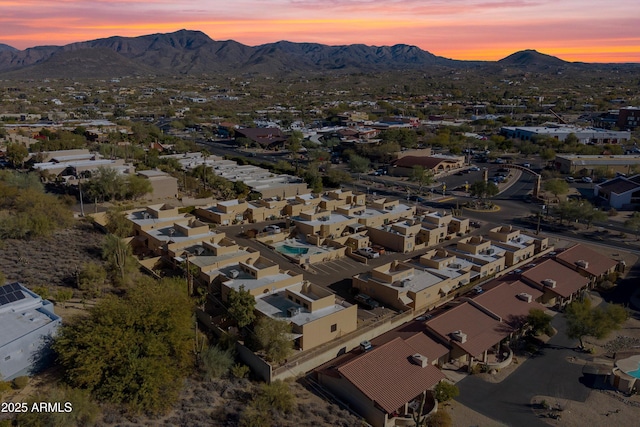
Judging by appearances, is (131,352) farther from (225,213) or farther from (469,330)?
(225,213)

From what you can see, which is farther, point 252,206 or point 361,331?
point 252,206

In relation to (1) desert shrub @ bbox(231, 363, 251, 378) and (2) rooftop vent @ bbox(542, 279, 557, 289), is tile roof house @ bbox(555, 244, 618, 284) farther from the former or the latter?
(1) desert shrub @ bbox(231, 363, 251, 378)

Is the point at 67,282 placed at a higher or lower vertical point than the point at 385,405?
higher

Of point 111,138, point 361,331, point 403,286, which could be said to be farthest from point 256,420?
point 111,138

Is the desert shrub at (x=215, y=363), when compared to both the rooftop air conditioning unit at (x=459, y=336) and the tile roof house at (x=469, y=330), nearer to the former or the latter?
the tile roof house at (x=469, y=330)

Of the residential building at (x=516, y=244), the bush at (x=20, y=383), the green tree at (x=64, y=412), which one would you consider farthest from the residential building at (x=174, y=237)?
the residential building at (x=516, y=244)

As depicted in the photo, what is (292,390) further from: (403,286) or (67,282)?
(67,282)

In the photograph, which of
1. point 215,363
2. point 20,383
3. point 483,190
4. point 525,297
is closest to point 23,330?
point 20,383
